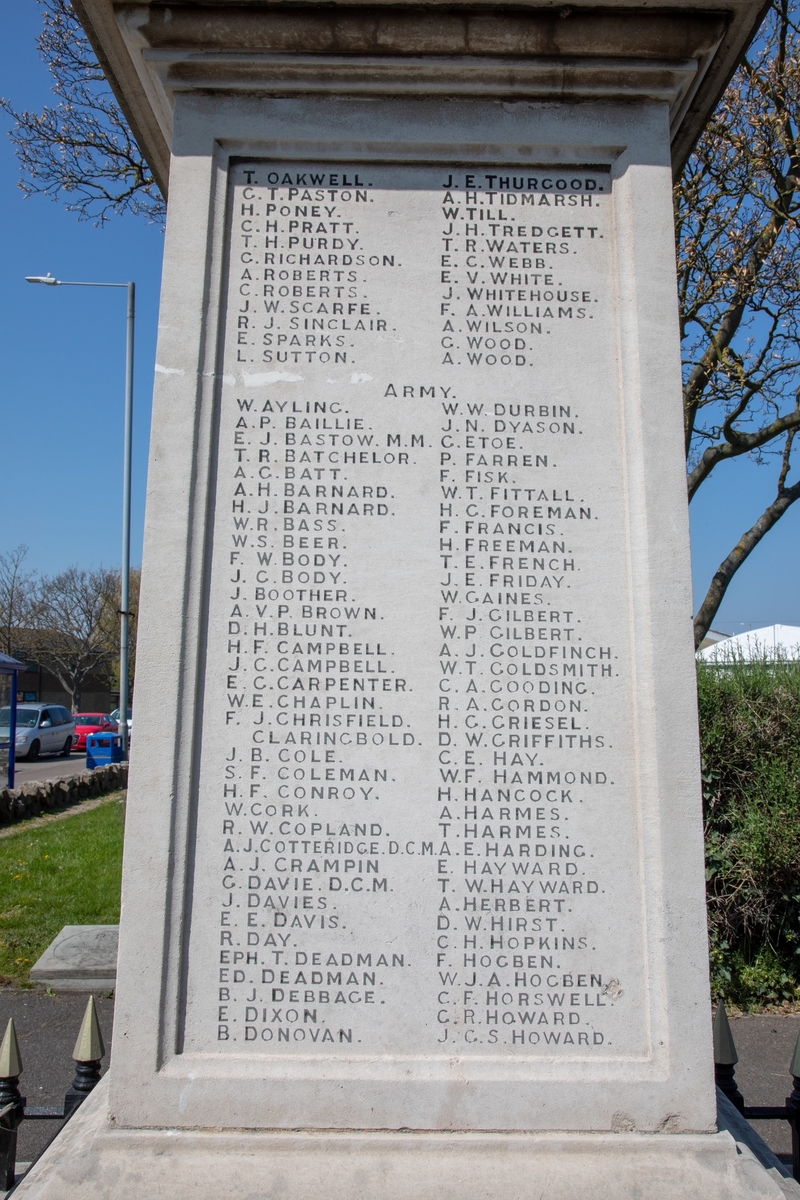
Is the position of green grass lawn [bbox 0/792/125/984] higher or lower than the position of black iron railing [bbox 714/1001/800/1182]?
lower

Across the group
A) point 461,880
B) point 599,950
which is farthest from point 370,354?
point 599,950

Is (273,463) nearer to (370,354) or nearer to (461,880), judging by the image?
(370,354)

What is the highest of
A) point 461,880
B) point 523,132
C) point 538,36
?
point 538,36

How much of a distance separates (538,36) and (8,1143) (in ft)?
13.7

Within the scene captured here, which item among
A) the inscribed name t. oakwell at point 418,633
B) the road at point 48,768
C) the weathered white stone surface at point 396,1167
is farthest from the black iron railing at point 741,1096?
the road at point 48,768

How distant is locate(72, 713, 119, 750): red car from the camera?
37.1m

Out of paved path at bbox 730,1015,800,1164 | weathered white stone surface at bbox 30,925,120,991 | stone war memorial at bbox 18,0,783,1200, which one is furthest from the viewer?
weathered white stone surface at bbox 30,925,120,991

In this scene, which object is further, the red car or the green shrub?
the red car

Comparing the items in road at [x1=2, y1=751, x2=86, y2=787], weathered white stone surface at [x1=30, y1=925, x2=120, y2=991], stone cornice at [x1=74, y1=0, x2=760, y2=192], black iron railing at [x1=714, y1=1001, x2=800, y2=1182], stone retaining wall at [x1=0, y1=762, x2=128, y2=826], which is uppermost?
stone cornice at [x1=74, y1=0, x2=760, y2=192]

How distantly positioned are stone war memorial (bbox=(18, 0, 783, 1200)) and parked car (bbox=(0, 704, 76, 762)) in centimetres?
2801

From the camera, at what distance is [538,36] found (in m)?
2.93

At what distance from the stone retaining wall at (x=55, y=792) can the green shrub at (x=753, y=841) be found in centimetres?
1242

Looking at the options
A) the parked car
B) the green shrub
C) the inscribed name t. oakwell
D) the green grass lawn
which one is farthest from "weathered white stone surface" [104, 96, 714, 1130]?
the parked car

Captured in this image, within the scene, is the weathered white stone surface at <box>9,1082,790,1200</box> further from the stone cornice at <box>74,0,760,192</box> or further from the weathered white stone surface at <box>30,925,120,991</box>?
the weathered white stone surface at <box>30,925,120,991</box>
